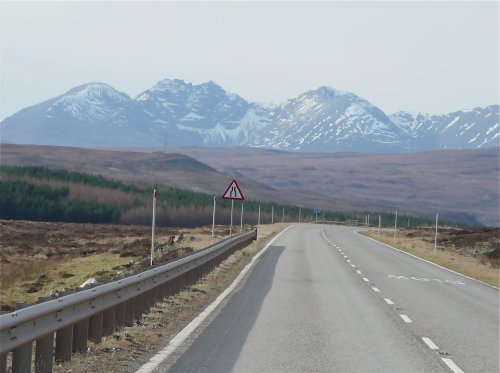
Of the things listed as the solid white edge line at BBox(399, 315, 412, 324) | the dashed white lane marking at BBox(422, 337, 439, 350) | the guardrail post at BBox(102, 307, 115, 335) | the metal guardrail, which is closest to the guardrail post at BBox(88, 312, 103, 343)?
the metal guardrail

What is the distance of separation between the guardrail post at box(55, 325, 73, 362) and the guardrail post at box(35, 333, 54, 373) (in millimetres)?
670

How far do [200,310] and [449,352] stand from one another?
17.2 ft

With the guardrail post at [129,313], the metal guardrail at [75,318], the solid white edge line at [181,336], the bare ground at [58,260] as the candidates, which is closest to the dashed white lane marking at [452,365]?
the solid white edge line at [181,336]

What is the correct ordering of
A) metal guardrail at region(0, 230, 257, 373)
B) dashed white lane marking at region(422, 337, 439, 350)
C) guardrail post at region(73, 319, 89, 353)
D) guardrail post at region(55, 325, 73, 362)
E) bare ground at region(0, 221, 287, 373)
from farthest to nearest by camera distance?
1. dashed white lane marking at region(422, 337, 439, 350)
2. bare ground at region(0, 221, 287, 373)
3. guardrail post at region(73, 319, 89, 353)
4. guardrail post at region(55, 325, 73, 362)
5. metal guardrail at region(0, 230, 257, 373)

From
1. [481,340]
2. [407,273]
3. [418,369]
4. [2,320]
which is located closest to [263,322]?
[481,340]

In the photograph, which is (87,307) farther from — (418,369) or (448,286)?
(448,286)

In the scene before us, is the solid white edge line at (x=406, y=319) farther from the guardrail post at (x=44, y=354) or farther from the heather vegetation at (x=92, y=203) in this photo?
the heather vegetation at (x=92, y=203)

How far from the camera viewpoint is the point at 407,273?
28.4 m

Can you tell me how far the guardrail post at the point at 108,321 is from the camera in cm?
1155

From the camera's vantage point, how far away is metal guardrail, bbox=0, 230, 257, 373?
25.8ft

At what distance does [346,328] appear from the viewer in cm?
1371

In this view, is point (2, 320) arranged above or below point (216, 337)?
above

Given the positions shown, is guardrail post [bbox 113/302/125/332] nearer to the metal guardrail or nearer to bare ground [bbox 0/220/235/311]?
the metal guardrail

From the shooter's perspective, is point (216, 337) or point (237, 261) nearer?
point (216, 337)
